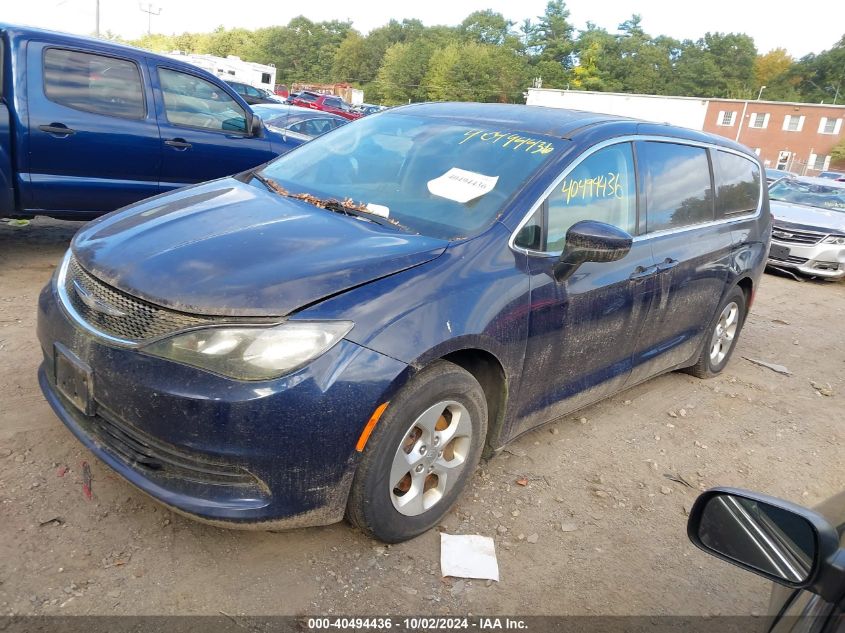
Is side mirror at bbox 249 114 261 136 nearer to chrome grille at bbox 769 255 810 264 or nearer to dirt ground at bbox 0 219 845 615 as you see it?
dirt ground at bbox 0 219 845 615

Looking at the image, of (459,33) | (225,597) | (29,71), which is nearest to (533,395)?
(225,597)

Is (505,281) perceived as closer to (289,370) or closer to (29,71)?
(289,370)

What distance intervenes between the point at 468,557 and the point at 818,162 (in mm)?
63874

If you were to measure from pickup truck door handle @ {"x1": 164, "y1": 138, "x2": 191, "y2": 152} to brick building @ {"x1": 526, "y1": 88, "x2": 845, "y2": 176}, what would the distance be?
52.1m

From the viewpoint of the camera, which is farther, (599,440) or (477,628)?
(599,440)

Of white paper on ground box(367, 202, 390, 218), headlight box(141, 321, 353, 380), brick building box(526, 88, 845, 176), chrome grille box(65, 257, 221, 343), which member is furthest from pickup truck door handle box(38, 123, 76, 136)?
brick building box(526, 88, 845, 176)

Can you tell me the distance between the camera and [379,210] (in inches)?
123

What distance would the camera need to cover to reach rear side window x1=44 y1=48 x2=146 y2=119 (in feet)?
17.8

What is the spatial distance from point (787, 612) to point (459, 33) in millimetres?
121957

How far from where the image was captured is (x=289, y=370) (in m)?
2.24

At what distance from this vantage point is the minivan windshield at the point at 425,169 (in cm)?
307

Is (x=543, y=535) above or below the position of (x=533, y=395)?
below

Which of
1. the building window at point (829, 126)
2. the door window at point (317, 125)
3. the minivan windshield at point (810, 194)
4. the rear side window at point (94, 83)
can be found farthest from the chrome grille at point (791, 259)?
the building window at point (829, 126)

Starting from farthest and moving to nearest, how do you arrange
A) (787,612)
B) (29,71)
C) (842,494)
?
(29,71) → (842,494) → (787,612)
